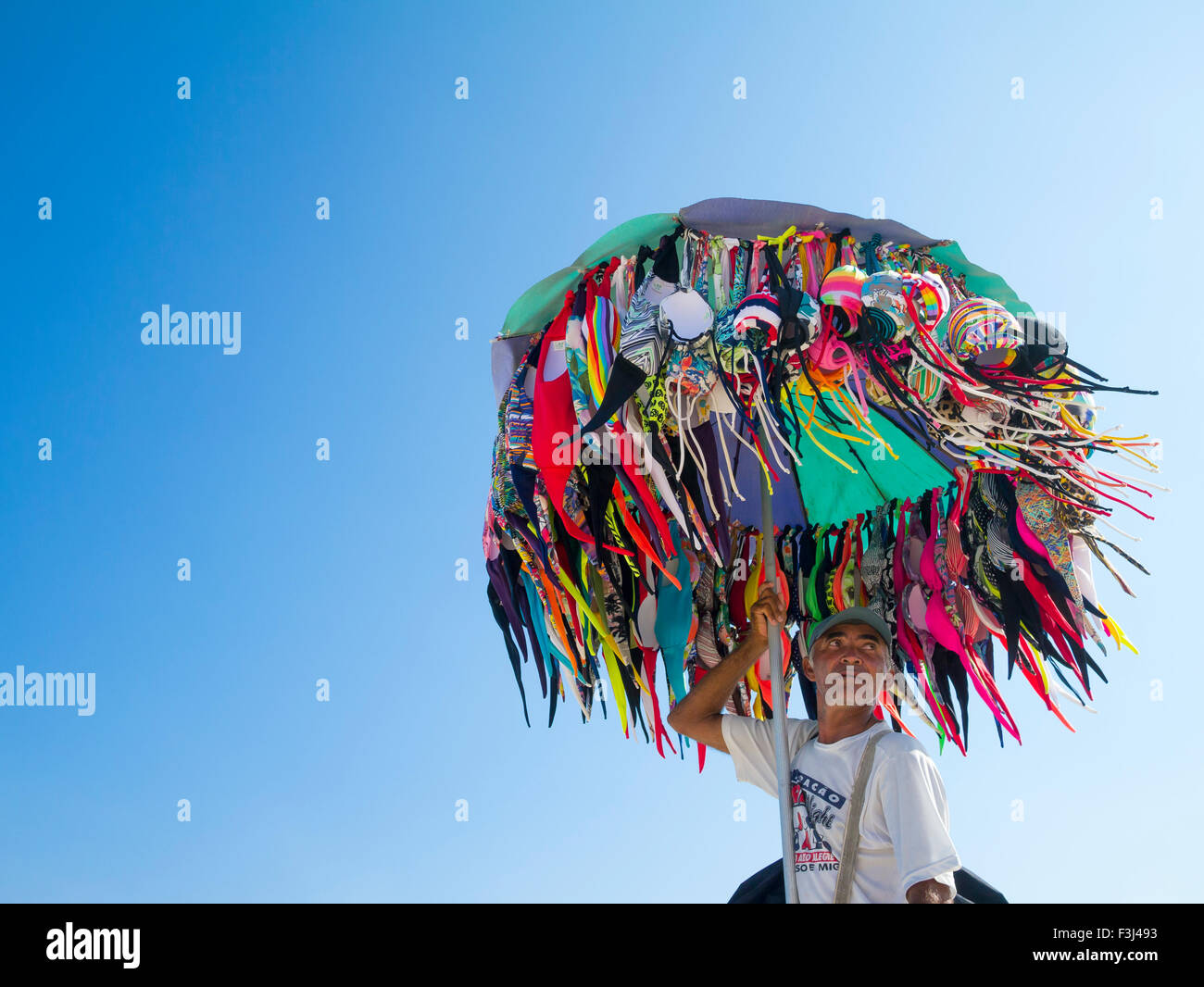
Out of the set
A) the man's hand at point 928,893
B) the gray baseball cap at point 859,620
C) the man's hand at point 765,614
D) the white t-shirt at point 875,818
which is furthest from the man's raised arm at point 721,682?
the man's hand at point 928,893

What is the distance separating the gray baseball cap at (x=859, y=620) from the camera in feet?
11.7

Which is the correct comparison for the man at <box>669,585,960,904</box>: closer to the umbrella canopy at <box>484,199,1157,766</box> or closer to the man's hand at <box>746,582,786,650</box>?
the man's hand at <box>746,582,786,650</box>

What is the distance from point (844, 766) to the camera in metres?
3.25

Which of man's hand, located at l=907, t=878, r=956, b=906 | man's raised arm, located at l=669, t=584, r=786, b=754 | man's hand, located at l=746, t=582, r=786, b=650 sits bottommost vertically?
man's hand, located at l=907, t=878, r=956, b=906

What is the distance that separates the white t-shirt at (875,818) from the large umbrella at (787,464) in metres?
0.08

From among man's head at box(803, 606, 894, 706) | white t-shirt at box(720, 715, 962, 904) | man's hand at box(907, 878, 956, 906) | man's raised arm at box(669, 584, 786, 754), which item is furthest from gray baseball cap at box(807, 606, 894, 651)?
man's hand at box(907, 878, 956, 906)

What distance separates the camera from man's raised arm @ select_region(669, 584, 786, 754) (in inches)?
141

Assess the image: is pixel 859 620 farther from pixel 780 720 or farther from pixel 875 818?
pixel 875 818

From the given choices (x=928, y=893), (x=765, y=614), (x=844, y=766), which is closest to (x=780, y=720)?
(x=844, y=766)

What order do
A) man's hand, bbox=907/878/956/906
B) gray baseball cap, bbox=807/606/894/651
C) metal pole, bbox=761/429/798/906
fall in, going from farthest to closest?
gray baseball cap, bbox=807/606/894/651, metal pole, bbox=761/429/798/906, man's hand, bbox=907/878/956/906

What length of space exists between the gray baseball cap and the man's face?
0.01 metres

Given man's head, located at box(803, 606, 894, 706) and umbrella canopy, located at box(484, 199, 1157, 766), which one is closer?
umbrella canopy, located at box(484, 199, 1157, 766)
